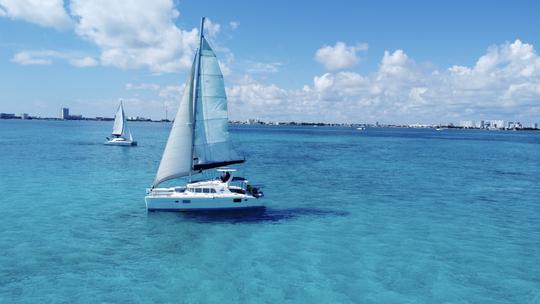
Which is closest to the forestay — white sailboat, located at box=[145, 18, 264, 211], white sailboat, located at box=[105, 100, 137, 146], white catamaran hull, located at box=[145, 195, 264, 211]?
white sailboat, located at box=[145, 18, 264, 211]

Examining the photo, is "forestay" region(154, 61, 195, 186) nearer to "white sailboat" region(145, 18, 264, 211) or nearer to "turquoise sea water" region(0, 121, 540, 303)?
"white sailboat" region(145, 18, 264, 211)

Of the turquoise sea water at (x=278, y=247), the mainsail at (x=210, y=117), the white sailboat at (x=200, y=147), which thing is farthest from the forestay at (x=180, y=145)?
the turquoise sea water at (x=278, y=247)

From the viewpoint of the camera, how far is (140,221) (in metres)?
34.7

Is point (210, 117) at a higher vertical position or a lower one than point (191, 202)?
higher

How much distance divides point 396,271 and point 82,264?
1932cm

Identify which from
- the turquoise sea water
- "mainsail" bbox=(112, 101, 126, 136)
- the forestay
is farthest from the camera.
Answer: "mainsail" bbox=(112, 101, 126, 136)

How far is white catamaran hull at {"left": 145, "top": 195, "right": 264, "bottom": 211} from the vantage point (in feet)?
120

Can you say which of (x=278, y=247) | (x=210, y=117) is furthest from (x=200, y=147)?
(x=278, y=247)

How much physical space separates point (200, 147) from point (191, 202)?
17.6 feet

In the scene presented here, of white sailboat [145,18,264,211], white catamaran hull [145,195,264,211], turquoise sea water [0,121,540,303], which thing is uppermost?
white sailboat [145,18,264,211]

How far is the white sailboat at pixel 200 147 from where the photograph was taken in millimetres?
36656

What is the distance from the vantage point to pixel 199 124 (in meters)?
37.9

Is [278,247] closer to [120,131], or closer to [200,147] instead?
[200,147]

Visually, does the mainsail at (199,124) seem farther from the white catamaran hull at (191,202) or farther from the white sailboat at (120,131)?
the white sailboat at (120,131)
